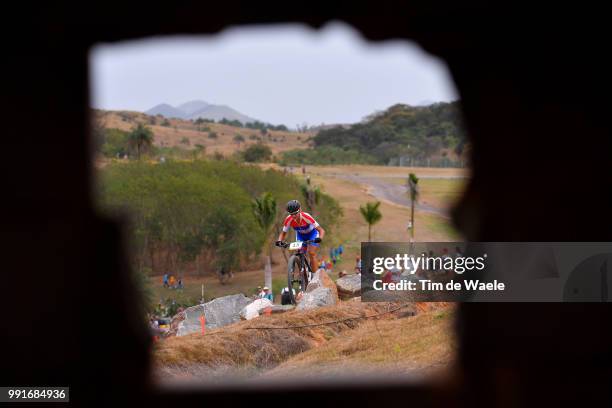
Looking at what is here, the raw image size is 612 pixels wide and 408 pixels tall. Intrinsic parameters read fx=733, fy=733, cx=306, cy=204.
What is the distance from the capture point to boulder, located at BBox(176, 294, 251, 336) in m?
14.4

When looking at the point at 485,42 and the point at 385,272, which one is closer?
the point at 485,42

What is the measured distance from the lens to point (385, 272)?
12234 millimetres

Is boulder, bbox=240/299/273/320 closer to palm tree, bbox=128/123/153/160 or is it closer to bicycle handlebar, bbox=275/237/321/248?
→ bicycle handlebar, bbox=275/237/321/248

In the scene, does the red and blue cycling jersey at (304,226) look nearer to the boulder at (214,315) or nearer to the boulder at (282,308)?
the boulder at (282,308)

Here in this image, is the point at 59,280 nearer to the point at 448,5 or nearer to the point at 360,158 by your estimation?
the point at 448,5

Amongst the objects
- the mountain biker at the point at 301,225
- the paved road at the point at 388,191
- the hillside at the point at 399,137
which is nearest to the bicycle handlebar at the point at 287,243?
the mountain biker at the point at 301,225

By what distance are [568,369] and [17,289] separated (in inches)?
100

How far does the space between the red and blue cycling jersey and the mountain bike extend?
95 millimetres

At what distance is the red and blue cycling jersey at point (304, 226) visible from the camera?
37.7 ft

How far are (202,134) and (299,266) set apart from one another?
10663 cm

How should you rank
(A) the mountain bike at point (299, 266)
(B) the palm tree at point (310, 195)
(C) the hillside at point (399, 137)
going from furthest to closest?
1. (C) the hillside at point (399, 137)
2. (B) the palm tree at point (310, 195)
3. (A) the mountain bike at point (299, 266)

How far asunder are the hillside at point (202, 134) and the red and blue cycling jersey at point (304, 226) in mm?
84617

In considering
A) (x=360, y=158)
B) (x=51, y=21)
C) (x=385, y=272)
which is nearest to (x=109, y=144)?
(x=360, y=158)

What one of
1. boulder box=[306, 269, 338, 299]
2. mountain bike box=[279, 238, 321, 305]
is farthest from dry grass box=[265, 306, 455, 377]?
boulder box=[306, 269, 338, 299]
